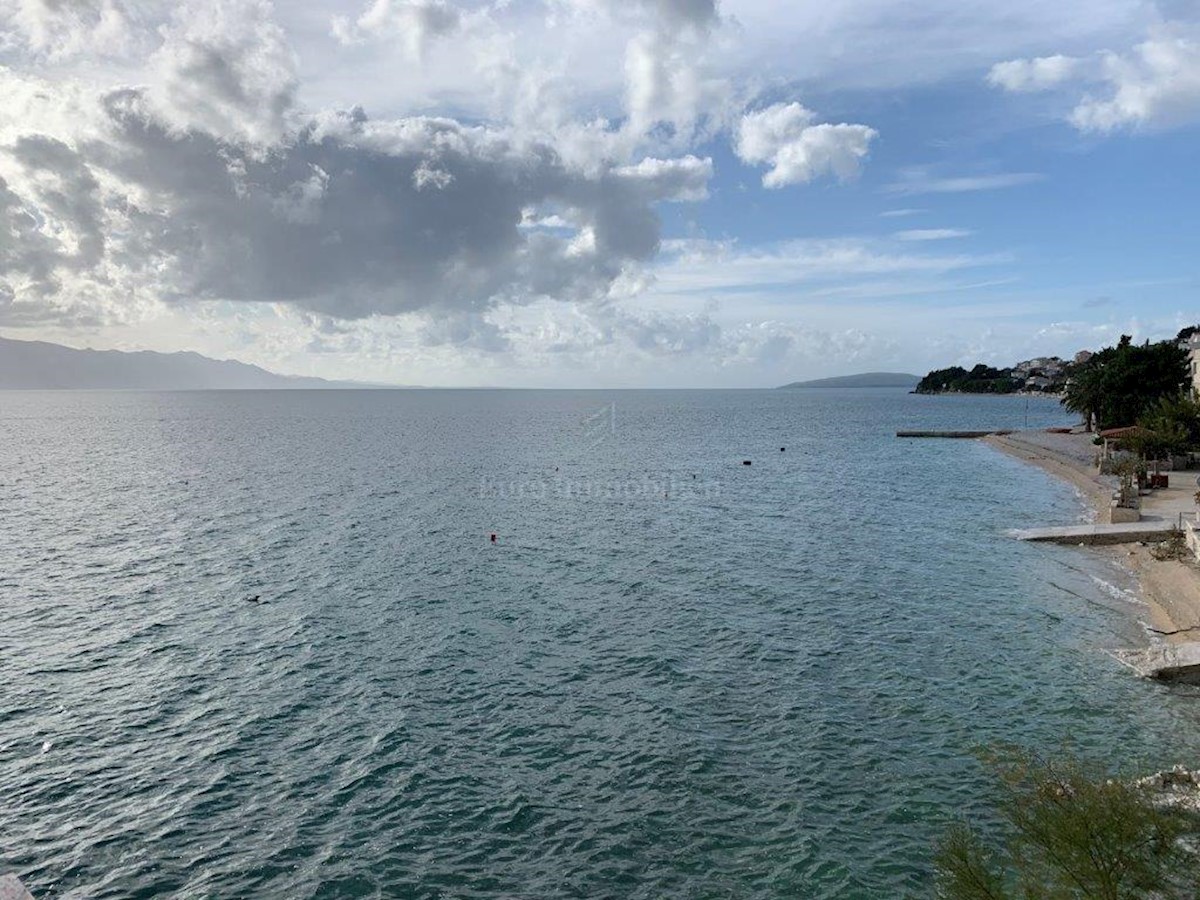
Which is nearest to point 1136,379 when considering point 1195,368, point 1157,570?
point 1195,368

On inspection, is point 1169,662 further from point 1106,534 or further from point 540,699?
point 1106,534

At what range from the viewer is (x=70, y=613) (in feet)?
123

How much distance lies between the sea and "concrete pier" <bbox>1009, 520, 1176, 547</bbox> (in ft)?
7.57

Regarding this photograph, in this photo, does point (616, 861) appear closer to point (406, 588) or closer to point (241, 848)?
point (241, 848)

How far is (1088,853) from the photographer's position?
13.6 m

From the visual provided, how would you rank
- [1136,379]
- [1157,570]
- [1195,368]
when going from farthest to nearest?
[1136,379], [1195,368], [1157,570]

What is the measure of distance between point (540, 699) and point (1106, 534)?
39.8 m

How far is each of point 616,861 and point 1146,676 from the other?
20.8 meters

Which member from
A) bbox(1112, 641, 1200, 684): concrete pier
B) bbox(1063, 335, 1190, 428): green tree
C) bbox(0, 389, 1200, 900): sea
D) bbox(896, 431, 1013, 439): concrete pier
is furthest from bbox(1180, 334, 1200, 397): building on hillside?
bbox(1112, 641, 1200, 684): concrete pier

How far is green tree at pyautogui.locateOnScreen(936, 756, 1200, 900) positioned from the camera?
13570 millimetres

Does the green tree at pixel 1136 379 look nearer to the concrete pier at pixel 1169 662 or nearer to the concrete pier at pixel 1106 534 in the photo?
the concrete pier at pixel 1106 534

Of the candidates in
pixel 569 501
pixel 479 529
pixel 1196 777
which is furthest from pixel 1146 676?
pixel 569 501

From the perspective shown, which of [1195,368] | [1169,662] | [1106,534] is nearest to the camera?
[1169,662]

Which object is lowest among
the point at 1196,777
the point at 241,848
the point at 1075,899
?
the point at 241,848
